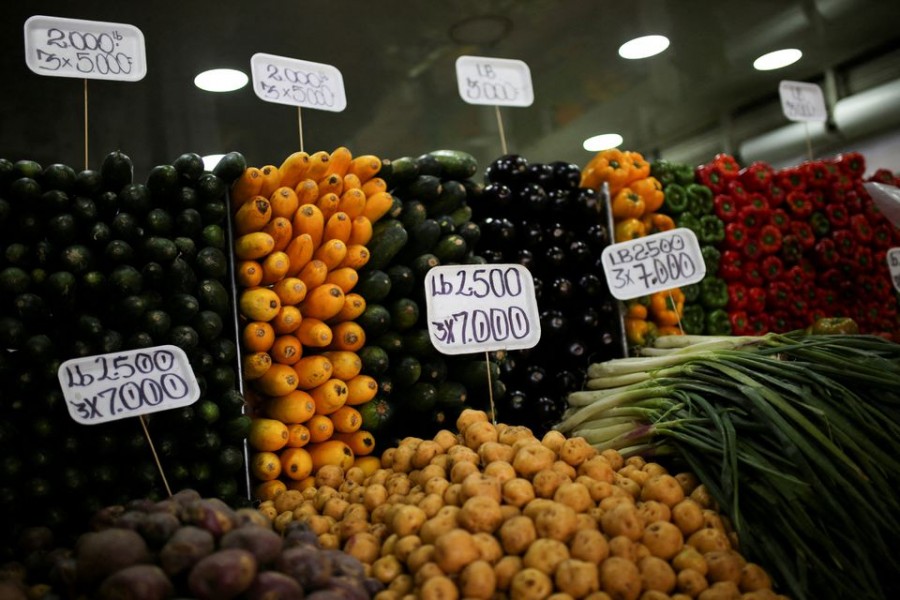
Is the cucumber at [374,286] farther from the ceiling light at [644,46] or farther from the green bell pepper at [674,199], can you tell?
the ceiling light at [644,46]

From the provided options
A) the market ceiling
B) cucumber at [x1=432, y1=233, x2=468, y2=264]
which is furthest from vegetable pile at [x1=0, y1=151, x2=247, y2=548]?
the market ceiling

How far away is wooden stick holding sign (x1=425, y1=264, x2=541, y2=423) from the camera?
7.30ft

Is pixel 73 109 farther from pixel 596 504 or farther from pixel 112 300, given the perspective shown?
pixel 596 504

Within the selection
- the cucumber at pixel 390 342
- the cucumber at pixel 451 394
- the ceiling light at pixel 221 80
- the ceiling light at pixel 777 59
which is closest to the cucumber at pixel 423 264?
the cucumber at pixel 390 342

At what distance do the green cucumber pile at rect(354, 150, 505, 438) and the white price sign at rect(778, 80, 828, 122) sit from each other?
7.86ft

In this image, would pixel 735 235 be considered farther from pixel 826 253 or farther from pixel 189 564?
pixel 189 564

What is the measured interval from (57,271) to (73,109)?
14.4 feet

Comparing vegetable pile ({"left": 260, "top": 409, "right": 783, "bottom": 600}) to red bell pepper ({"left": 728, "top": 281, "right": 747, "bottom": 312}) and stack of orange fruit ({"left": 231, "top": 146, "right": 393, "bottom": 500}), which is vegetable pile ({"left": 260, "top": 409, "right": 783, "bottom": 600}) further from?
red bell pepper ({"left": 728, "top": 281, "right": 747, "bottom": 312})

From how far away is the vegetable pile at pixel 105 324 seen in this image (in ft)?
6.06

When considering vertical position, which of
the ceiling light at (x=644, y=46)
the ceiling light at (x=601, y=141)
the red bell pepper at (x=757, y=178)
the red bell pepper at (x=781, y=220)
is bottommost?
the red bell pepper at (x=781, y=220)

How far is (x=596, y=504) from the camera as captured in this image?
1.70 m

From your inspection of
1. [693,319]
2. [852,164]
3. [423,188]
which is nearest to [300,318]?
[423,188]

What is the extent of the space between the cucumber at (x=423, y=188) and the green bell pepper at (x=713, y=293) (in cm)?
163

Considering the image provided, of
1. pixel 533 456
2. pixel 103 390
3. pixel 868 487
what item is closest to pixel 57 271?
pixel 103 390
